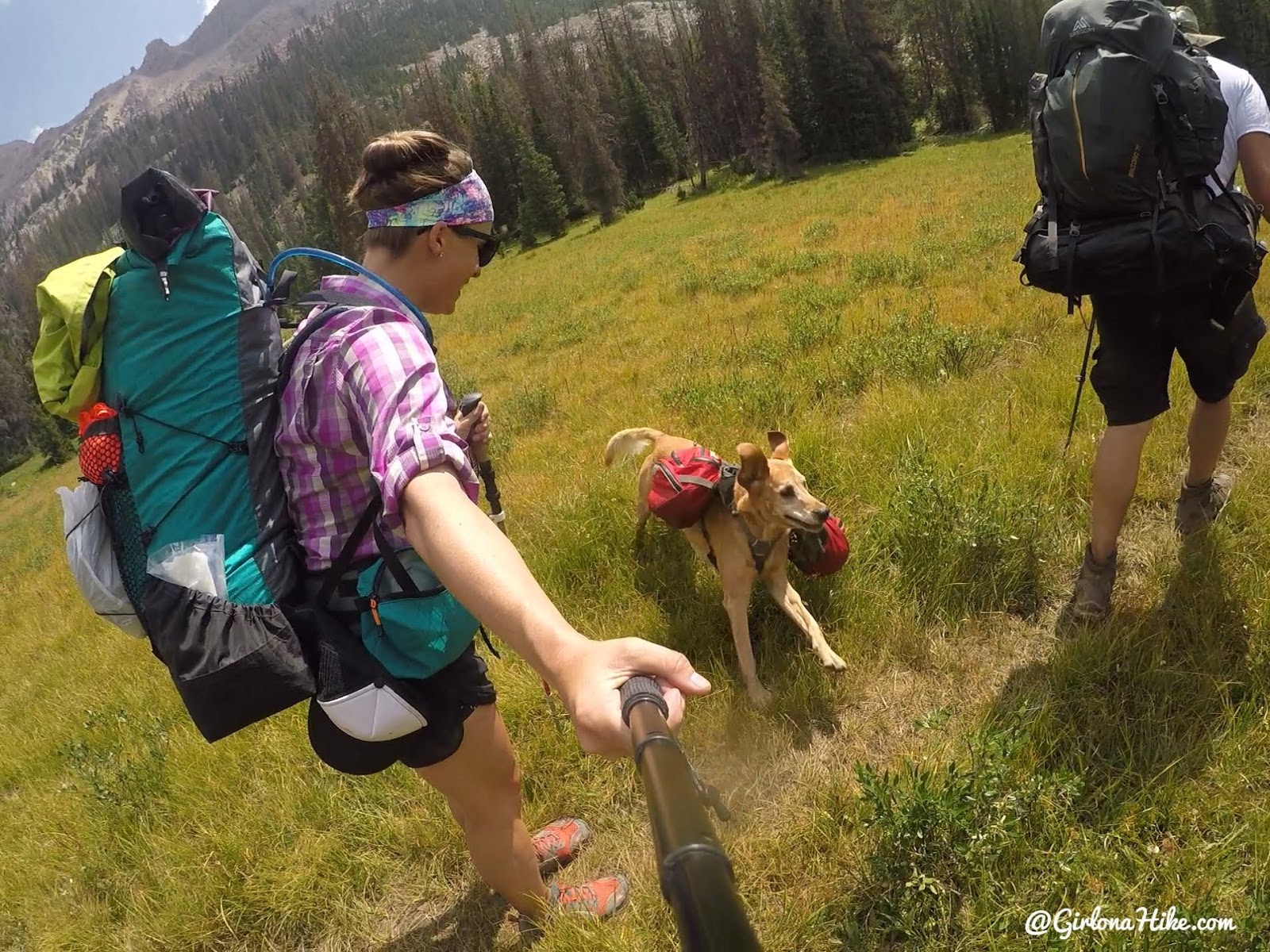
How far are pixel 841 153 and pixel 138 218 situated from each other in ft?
182

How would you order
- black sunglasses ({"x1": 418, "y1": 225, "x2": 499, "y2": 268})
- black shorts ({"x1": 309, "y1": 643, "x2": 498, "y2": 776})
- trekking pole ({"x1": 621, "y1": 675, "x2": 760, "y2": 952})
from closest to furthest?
trekking pole ({"x1": 621, "y1": 675, "x2": 760, "y2": 952}) → black shorts ({"x1": 309, "y1": 643, "x2": 498, "y2": 776}) → black sunglasses ({"x1": 418, "y1": 225, "x2": 499, "y2": 268})

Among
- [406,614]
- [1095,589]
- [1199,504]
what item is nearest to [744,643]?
[1095,589]

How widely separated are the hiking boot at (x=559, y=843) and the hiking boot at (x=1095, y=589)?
2.46 meters

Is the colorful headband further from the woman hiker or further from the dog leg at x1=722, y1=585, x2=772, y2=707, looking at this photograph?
the dog leg at x1=722, y1=585, x2=772, y2=707

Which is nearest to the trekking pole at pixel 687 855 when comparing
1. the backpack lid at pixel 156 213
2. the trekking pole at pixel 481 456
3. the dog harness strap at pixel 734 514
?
the trekking pole at pixel 481 456

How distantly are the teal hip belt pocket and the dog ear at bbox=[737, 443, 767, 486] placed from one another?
1.91 metres

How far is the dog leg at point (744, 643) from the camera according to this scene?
332 centimetres

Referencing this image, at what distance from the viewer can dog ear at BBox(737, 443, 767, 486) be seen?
135 inches

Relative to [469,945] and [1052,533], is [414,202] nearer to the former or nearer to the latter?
[469,945]

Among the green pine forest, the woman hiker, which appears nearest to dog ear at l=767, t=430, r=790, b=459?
the woman hiker

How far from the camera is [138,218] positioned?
5.41 ft

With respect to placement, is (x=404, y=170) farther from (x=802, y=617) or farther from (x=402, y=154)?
(x=802, y=617)

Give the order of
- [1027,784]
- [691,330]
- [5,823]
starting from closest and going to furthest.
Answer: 1. [1027,784]
2. [5,823]
3. [691,330]

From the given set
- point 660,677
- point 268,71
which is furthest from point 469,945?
point 268,71
